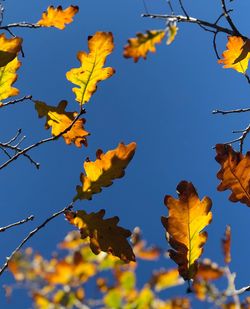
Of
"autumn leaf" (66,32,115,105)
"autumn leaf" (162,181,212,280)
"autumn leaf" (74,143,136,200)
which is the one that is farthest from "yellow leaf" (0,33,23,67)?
"autumn leaf" (162,181,212,280)

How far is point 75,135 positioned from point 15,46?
52 cm

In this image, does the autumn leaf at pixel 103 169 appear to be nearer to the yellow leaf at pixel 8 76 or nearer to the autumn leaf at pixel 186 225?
the autumn leaf at pixel 186 225

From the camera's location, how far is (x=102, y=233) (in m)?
1.25

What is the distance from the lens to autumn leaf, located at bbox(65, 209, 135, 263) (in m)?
1.17

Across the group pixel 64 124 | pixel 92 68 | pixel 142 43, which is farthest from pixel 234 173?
pixel 64 124

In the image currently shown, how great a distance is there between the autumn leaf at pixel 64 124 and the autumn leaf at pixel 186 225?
2.54 feet

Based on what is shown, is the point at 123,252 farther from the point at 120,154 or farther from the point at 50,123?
the point at 50,123

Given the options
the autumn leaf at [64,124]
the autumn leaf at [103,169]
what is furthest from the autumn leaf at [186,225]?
the autumn leaf at [64,124]

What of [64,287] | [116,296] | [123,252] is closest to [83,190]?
[123,252]

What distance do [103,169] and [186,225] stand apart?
0.35 metres

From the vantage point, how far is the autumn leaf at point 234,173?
1.01 meters

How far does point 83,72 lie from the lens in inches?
59.8

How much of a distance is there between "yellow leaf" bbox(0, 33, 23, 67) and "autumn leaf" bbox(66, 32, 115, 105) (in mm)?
222

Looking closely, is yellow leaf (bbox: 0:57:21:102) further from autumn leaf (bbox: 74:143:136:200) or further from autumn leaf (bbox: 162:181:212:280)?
autumn leaf (bbox: 162:181:212:280)
